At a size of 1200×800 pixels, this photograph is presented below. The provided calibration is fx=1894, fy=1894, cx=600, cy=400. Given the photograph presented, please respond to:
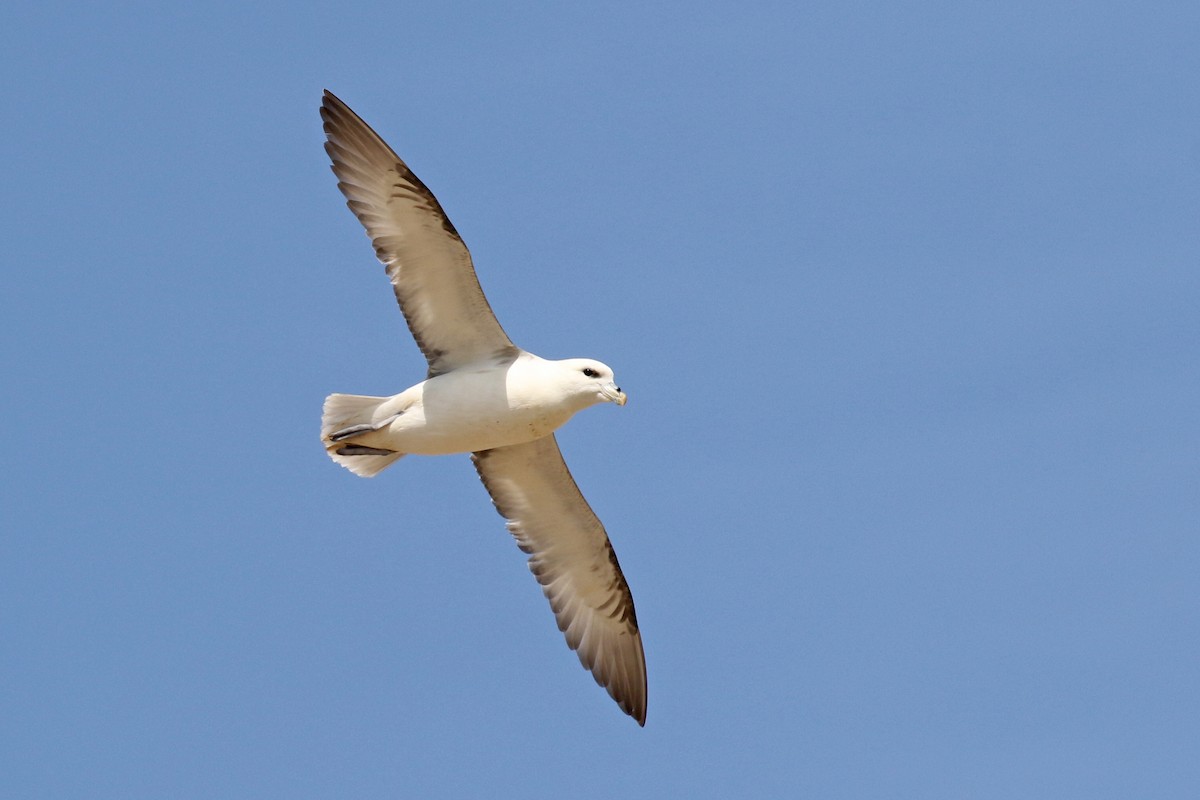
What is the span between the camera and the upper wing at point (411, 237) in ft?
41.6

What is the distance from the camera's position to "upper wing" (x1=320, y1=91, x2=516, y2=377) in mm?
12680

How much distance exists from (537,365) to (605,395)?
22.1 inches

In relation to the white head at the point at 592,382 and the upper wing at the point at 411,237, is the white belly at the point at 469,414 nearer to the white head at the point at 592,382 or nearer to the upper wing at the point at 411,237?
the white head at the point at 592,382

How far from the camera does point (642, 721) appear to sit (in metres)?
14.4

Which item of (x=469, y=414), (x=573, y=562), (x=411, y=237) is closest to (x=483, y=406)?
(x=469, y=414)

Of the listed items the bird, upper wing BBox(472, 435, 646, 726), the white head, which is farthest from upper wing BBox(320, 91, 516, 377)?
upper wing BBox(472, 435, 646, 726)

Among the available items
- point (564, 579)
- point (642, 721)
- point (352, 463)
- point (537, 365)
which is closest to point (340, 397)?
point (352, 463)

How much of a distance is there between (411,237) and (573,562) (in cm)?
299

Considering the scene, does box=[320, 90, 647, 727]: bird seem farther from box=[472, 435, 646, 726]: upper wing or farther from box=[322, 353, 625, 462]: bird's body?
box=[472, 435, 646, 726]: upper wing

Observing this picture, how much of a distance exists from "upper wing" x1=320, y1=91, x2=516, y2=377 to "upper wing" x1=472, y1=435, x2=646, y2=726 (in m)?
1.22

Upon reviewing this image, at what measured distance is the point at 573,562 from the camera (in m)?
14.3

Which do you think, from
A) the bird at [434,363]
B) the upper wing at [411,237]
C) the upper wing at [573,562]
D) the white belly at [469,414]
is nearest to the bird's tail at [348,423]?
the bird at [434,363]

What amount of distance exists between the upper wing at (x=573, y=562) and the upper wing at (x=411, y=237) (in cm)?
122

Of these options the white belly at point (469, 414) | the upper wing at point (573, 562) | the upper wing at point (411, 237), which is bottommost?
the upper wing at point (573, 562)
